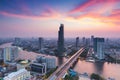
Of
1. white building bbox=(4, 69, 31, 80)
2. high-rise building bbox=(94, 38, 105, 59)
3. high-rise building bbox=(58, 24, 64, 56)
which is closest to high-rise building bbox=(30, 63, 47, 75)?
white building bbox=(4, 69, 31, 80)

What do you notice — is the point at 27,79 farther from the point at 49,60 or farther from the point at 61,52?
the point at 61,52

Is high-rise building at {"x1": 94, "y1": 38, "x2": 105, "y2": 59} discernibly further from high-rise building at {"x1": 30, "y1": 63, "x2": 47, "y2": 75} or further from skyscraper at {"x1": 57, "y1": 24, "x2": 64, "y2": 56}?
high-rise building at {"x1": 30, "y1": 63, "x2": 47, "y2": 75}

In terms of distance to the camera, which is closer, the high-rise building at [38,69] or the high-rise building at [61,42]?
the high-rise building at [38,69]

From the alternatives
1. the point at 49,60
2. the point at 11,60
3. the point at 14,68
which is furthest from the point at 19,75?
the point at 11,60

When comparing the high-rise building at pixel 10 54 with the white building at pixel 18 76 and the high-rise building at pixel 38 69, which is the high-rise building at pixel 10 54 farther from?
the white building at pixel 18 76

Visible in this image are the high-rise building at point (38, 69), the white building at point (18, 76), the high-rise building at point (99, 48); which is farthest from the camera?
the high-rise building at point (99, 48)

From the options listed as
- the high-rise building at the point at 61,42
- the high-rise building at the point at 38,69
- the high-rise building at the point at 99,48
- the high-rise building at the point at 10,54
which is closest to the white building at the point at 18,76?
the high-rise building at the point at 38,69

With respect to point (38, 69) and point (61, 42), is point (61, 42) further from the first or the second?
point (38, 69)

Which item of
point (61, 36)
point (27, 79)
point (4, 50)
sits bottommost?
point (27, 79)

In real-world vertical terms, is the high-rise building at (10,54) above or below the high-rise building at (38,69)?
above

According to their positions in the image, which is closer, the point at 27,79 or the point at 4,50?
the point at 27,79

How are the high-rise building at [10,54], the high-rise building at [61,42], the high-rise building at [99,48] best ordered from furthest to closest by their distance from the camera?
the high-rise building at [61,42] → the high-rise building at [99,48] → the high-rise building at [10,54]
